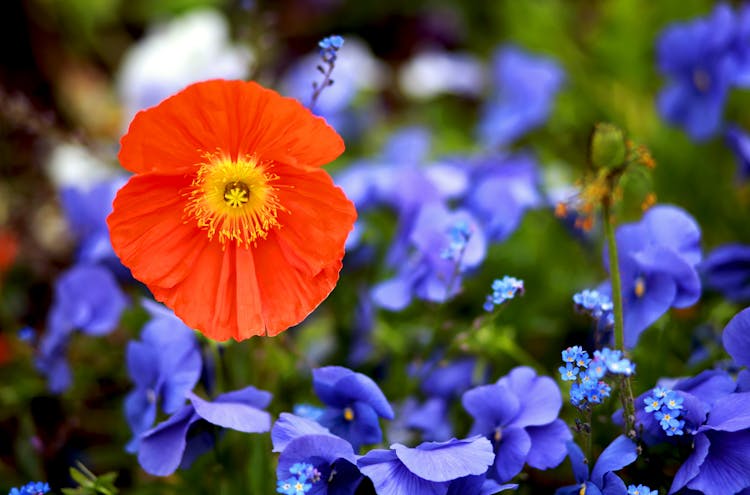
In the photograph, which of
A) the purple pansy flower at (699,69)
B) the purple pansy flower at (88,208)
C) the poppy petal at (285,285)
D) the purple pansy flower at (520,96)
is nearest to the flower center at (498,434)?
the poppy petal at (285,285)

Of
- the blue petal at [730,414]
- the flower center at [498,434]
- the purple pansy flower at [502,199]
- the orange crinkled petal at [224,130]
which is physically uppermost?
the purple pansy flower at [502,199]

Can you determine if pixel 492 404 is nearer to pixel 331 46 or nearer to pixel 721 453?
pixel 721 453

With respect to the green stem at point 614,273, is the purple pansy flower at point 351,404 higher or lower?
lower

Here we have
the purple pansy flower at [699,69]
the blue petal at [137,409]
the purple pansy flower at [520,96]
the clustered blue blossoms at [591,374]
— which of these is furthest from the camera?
the purple pansy flower at [520,96]

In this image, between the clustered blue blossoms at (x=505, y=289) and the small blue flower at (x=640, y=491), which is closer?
the small blue flower at (x=640, y=491)

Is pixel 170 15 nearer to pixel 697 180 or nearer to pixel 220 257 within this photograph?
pixel 697 180

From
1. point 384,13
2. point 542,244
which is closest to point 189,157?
point 542,244

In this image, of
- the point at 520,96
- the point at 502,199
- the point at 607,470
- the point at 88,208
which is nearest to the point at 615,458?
the point at 607,470

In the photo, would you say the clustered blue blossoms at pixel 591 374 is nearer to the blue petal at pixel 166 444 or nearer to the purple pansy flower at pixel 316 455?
the purple pansy flower at pixel 316 455
